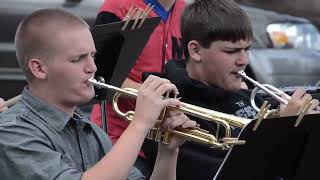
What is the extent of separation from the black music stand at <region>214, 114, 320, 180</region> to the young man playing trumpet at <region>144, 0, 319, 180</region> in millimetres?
408

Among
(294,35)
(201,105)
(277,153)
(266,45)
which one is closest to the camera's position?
(277,153)

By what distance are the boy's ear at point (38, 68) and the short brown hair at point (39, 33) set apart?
0.01 meters

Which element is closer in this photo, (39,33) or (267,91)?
(39,33)

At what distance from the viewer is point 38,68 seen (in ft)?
7.48

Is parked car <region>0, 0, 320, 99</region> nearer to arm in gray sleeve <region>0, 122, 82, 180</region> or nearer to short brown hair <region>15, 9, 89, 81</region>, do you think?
short brown hair <region>15, 9, 89, 81</region>

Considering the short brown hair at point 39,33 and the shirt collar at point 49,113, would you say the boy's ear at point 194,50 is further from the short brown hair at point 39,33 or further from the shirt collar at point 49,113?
the shirt collar at point 49,113

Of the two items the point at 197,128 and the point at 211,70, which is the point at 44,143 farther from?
the point at 211,70

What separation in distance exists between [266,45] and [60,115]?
4092 mm

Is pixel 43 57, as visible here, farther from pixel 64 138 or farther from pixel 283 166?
pixel 283 166

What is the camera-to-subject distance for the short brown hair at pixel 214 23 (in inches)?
117

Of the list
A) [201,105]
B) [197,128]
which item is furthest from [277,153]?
[201,105]

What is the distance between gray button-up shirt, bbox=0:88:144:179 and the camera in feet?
6.96

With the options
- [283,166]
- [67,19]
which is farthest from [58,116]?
[283,166]

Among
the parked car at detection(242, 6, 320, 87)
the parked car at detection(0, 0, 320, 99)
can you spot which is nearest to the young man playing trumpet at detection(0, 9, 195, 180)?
the parked car at detection(0, 0, 320, 99)
